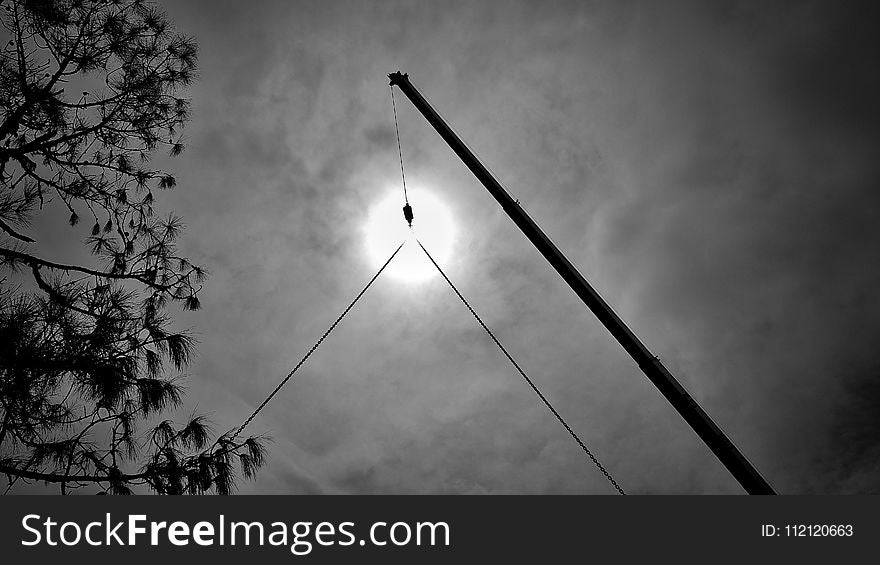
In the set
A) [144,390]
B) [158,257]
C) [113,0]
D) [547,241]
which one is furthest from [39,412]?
[547,241]

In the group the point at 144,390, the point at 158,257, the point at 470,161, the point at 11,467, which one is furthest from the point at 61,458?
the point at 470,161

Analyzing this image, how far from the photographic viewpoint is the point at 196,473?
15.2 feet

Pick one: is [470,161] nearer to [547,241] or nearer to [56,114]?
[547,241]

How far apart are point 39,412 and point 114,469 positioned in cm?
89

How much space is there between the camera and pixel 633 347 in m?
6.16

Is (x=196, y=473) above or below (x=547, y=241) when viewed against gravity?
below

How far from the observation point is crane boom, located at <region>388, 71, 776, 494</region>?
522 centimetres

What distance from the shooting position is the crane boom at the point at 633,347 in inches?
206

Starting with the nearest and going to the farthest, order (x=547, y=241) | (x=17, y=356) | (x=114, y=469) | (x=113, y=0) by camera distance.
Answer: (x=17, y=356) < (x=114, y=469) < (x=113, y=0) < (x=547, y=241)

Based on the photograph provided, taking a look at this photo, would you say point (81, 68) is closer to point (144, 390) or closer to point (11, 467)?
point (144, 390)

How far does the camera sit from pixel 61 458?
4.39 m

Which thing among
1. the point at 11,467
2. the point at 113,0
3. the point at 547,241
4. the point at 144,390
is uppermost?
the point at 113,0

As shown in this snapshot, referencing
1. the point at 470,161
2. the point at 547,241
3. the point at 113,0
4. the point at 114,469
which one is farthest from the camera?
the point at 470,161

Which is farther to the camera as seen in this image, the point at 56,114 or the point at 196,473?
the point at 56,114
